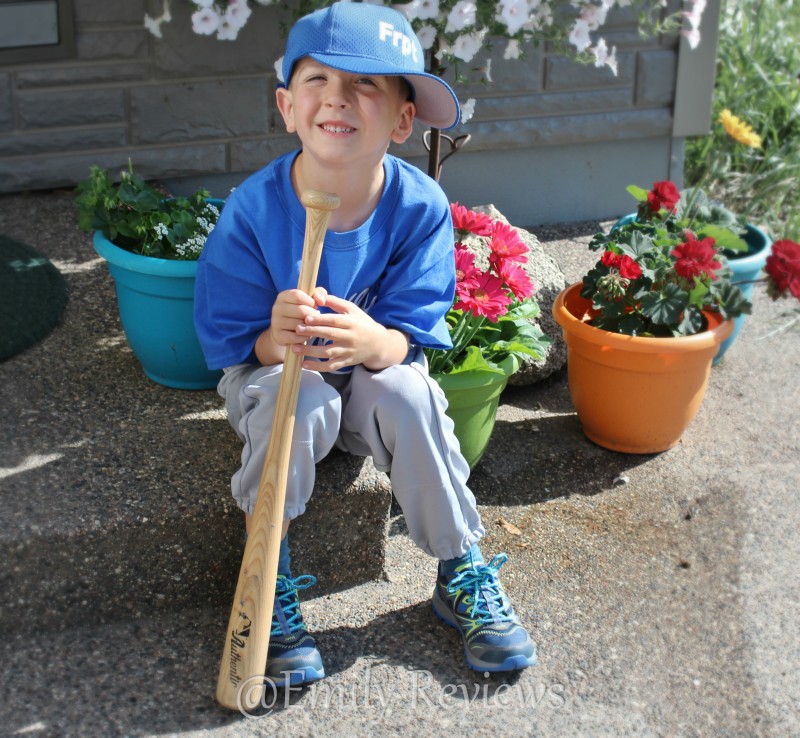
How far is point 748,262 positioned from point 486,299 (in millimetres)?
1205

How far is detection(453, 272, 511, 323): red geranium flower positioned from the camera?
254 cm

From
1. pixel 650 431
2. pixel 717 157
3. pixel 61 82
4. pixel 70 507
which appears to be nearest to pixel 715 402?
pixel 650 431

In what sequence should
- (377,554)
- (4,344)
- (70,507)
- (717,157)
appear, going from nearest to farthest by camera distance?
(70,507) → (377,554) → (4,344) → (717,157)

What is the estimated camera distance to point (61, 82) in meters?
3.39

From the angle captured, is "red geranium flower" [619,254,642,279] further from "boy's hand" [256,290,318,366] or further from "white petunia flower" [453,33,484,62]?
"boy's hand" [256,290,318,366]

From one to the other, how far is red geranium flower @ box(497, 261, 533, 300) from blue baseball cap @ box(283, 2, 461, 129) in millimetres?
654

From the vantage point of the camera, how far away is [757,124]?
4969 millimetres

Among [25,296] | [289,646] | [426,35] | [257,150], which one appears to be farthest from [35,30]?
[289,646]

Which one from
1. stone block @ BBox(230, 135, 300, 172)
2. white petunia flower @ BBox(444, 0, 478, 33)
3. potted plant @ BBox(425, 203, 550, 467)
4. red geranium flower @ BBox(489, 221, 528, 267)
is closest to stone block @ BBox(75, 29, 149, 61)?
stone block @ BBox(230, 135, 300, 172)

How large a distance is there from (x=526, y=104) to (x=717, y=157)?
1193mm

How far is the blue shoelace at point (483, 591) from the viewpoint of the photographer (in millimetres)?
2244

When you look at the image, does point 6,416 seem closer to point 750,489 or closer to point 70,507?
point 70,507

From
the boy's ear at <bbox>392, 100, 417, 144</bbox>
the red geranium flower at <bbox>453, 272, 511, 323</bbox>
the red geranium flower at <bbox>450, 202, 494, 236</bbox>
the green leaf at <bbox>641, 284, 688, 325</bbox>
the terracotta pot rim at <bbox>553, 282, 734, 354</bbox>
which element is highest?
the boy's ear at <bbox>392, 100, 417, 144</bbox>

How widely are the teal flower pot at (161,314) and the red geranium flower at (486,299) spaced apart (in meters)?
0.63
